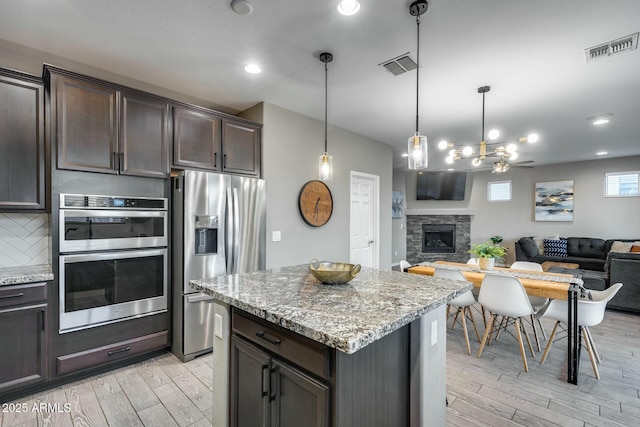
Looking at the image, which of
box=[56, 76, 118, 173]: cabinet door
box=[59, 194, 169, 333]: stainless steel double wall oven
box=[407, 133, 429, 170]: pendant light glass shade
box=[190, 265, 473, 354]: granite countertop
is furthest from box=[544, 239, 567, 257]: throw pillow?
box=[56, 76, 118, 173]: cabinet door

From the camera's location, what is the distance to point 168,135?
9.54ft

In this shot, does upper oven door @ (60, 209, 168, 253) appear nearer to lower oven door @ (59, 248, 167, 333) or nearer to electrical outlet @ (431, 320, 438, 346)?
lower oven door @ (59, 248, 167, 333)

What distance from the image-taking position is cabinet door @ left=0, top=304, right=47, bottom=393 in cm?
213

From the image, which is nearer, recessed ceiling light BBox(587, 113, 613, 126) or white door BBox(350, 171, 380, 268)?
recessed ceiling light BBox(587, 113, 613, 126)

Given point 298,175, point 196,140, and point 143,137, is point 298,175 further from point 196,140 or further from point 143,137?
point 143,137

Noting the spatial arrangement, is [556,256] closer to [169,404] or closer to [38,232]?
[169,404]

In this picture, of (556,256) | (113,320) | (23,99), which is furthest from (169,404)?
(556,256)

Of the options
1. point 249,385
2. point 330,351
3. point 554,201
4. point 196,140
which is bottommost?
point 249,385

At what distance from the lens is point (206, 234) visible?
9.75ft

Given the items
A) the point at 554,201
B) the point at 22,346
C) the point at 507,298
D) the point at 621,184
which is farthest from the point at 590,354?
the point at 621,184

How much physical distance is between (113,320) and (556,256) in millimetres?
8344

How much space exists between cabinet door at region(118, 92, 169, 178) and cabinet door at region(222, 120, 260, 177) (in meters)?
0.60

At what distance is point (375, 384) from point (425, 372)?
38cm

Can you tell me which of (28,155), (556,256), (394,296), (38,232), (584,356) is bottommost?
(584,356)
